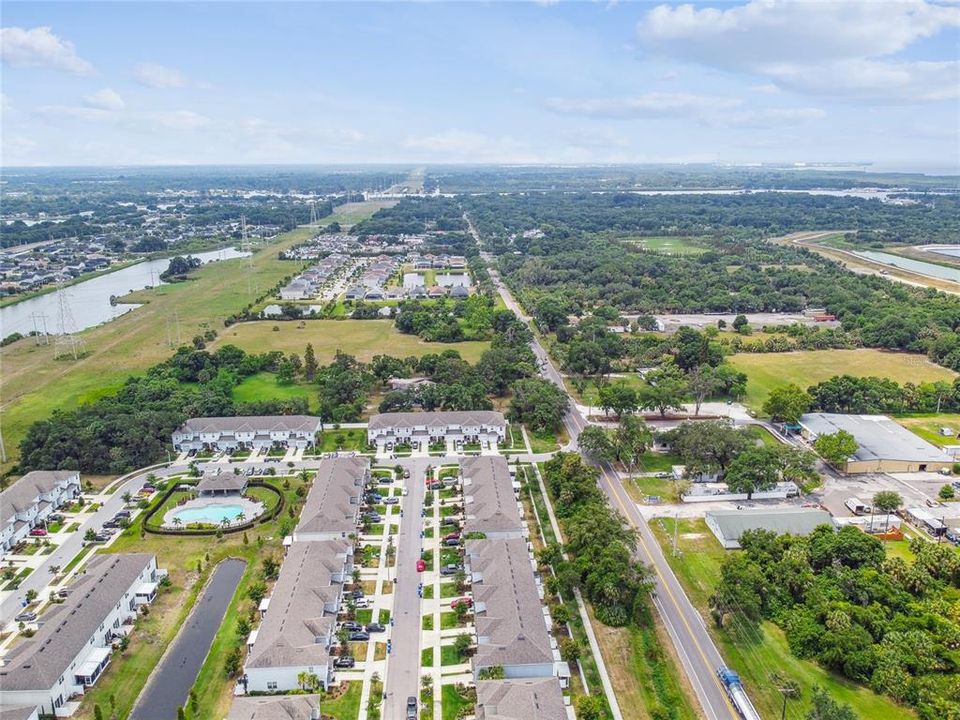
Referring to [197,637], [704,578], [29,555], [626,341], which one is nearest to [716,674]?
[704,578]

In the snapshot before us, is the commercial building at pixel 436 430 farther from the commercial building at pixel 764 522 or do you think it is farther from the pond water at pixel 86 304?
the pond water at pixel 86 304

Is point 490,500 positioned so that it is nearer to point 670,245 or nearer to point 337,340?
point 337,340

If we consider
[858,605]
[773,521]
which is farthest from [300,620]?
[773,521]

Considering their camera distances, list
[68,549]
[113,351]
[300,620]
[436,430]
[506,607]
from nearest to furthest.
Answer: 1. [300,620]
2. [506,607]
3. [68,549]
4. [436,430]
5. [113,351]

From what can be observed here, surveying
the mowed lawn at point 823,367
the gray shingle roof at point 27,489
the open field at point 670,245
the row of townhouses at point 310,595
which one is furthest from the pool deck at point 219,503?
the open field at point 670,245

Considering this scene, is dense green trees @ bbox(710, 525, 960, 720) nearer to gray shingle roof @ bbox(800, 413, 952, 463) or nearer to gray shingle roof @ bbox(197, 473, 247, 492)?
gray shingle roof @ bbox(800, 413, 952, 463)

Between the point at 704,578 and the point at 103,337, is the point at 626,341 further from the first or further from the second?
the point at 103,337
